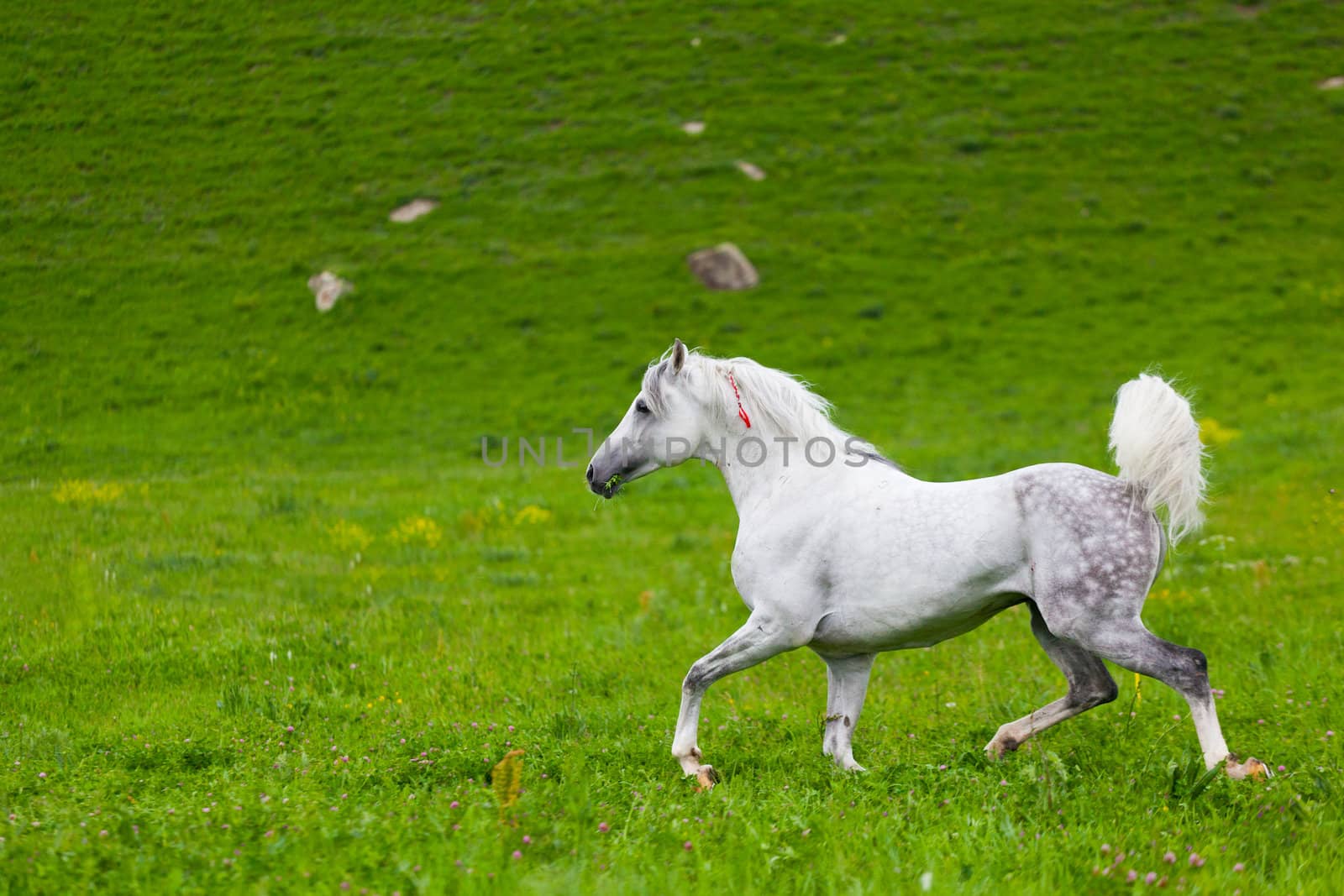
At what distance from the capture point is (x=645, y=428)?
6789 mm

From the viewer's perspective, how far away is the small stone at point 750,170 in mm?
34719

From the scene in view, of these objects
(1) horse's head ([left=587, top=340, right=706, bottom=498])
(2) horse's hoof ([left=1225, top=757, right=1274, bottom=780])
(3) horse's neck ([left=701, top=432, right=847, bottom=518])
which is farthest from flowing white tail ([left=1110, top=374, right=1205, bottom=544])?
(1) horse's head ([left=587, top=340, right=706, bottom=498])

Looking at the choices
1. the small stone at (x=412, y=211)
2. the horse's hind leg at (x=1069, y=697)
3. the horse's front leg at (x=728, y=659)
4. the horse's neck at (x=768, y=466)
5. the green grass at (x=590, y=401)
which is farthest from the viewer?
the small stone at (x=412, y=211)

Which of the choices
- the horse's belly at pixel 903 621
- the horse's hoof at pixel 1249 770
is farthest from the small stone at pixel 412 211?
the horse's hoof at pixel 1249 770

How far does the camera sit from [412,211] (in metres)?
32.0

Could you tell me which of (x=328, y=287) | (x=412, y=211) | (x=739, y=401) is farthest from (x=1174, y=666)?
(x=412, y=211)

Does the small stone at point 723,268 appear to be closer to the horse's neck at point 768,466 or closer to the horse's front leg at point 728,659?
the horse's neck at point 768,466

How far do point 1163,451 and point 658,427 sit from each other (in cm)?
291

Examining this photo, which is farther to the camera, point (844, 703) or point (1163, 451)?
point (844, 703)

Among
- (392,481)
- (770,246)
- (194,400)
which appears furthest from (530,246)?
(392,481)

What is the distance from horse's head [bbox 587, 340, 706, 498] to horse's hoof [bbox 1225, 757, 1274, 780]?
11.4 feet

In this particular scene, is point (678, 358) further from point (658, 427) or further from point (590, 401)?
point (590, 401)

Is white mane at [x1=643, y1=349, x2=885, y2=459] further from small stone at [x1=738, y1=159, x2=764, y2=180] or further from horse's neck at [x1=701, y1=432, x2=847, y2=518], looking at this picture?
small stone at [x1=738, y1=159, x2=764, y2=180]

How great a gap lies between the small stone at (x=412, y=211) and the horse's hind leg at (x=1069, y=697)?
1108 inches
